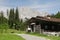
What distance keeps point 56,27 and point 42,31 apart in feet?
14.9

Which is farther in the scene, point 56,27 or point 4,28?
point 56,27

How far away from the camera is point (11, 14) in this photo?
11162 centimetres

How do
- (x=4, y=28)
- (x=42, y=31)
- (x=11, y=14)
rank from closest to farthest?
1. (x=4, y=28)
2. (x=42, y=31)
3. (x=11, y=14)

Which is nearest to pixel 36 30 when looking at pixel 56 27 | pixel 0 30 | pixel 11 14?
pixel 56 27

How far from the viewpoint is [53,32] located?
53469 mm

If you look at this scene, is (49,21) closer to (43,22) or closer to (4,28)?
(43,22)

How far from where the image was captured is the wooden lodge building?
53291mm

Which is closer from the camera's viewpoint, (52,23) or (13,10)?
(52,23)

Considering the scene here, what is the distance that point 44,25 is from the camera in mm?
53500

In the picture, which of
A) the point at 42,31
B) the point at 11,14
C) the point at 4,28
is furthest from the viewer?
the point at 11,14

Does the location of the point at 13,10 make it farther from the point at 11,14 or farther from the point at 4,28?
the point at 4,28

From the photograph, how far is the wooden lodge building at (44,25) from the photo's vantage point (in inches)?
2098

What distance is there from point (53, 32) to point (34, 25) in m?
5.06

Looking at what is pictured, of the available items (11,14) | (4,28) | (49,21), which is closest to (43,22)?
(49,21)
